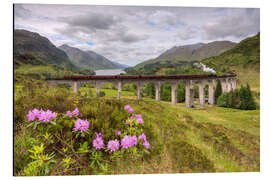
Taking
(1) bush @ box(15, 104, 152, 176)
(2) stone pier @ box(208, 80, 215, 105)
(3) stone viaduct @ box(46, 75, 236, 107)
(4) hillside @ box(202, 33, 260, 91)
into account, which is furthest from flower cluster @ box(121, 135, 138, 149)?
(2) stone pier @ box(208, 80, 215, 105)

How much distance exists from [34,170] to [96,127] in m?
1.44

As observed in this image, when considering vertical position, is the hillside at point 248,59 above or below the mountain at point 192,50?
below

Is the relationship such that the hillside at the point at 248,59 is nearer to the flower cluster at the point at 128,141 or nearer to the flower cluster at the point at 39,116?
the flower cluster at the point at 128,141

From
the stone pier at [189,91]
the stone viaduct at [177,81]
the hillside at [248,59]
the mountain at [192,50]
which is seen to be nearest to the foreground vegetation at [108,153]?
the hillside at [248,59]

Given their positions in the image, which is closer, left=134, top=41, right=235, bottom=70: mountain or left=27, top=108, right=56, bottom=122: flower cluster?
left=27, top=108, right=56, bottom=122: flower cluster

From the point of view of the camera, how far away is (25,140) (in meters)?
3.06

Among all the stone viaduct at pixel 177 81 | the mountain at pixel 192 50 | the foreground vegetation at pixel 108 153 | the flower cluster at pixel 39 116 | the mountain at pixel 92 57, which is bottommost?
the foreground vegetation at pixel 108 153

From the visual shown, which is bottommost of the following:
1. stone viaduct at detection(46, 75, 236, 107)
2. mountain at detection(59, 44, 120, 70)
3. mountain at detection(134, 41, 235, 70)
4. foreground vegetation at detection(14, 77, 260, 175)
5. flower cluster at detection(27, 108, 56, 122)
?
foreground vegetation at detection(14, 77, 260, 175)

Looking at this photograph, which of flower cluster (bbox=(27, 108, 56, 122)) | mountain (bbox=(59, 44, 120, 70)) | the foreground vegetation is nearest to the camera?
flower cluster (bbox=(27, 108, 56, 122))

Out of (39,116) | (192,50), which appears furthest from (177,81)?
(192,50)

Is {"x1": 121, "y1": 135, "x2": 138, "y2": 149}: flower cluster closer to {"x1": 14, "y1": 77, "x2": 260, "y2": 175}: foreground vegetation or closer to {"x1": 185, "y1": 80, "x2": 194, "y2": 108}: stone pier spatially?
{"x1": 14, "y1": 77, "x2": 260, "y2": 175}: foreground vegetation

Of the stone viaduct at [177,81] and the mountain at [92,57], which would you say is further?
the stone viaduct at [177,81]

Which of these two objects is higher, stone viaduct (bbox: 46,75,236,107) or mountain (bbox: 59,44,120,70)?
mountain (bbox: 59,44,120,70)

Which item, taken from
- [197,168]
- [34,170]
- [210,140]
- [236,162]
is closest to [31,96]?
[34,170]
